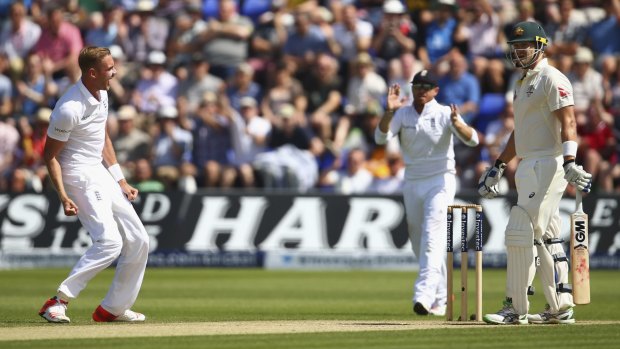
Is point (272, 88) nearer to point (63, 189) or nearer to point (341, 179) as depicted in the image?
point (341, 179)

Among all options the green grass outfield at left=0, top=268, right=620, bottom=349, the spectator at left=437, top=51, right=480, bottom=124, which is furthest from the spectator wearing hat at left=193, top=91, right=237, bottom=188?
the spectator at left=437, top=51, right=480, bottom=124

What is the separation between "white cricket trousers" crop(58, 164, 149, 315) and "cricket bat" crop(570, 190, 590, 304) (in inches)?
133

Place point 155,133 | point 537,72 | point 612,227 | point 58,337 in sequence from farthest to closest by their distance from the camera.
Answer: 1. point 155,133
2. point 612,227
3. point 537,72
4. point 58,337

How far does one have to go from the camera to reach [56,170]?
9.42 m

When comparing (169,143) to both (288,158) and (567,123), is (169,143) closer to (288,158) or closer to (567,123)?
(288,158)

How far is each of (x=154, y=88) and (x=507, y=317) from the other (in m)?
12.7

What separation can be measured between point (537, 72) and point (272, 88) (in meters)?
11.9

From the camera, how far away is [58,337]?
8.48 m

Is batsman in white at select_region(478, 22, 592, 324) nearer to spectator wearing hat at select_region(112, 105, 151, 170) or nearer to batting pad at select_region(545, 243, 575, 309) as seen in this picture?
batting pad at select_region(545, 243, 575, 309)

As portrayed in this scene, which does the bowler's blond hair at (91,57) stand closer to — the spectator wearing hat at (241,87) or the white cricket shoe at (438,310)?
the white cricket shoe at (438,310)

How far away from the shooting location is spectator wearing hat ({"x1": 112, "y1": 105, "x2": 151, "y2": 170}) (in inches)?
779

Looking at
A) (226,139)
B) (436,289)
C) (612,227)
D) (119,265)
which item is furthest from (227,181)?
(119,265)

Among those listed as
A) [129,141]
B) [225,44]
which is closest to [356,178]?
[129,141]

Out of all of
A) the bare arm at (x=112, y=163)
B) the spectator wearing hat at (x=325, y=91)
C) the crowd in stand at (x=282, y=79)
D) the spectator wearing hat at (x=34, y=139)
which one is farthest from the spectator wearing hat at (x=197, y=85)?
the bare arm at (x=112, y=163)
